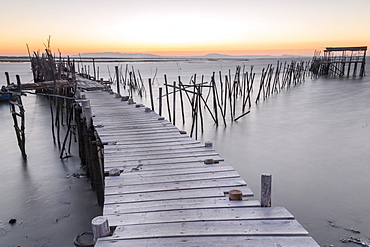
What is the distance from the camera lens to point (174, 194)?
3.51 metres

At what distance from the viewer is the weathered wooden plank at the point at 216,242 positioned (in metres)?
2.51

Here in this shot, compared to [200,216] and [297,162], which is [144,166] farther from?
[297,162]

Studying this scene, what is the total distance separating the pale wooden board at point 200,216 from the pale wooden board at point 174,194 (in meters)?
0.31

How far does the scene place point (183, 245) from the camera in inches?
100

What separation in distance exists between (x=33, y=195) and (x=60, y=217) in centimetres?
148

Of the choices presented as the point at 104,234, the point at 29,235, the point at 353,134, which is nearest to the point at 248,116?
the point at 353,134

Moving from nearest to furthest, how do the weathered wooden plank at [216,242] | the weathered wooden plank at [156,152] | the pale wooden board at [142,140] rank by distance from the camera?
1. the weathered wooden plank at [216,242]
2. the weathered wooden plank at [156,152]
3. the pale wooden board at [142,140]

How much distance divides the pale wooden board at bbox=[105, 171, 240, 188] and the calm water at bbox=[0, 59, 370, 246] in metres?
2.29

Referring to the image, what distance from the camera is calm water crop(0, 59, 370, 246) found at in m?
5.50

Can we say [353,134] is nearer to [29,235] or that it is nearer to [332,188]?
[332,188]

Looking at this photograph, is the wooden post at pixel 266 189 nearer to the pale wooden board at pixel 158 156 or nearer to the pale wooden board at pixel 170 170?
the pale wooden board at pixel 170 170

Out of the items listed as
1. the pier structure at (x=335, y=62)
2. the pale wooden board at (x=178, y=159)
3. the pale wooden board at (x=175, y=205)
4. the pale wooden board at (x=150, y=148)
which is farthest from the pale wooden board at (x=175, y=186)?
the pier structure at (x=335, y=62)

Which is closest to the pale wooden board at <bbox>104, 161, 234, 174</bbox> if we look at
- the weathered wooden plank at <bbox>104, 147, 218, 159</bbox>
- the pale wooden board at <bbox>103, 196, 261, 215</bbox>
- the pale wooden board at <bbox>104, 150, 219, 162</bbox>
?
the pale wooden board at <bbox>104, 150, 219, 162</bbox>

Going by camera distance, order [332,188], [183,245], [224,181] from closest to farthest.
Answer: [183,245] → [224,181] → [332,188]
